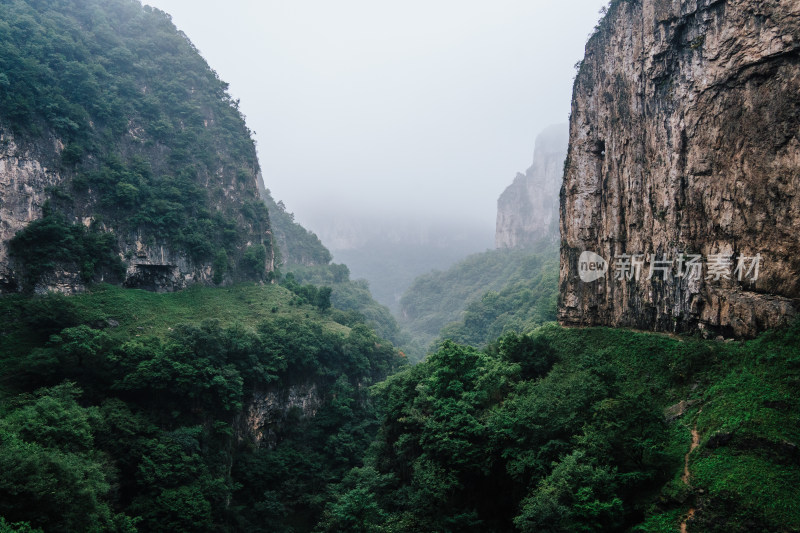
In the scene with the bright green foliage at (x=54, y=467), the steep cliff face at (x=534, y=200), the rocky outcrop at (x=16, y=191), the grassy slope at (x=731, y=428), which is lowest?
the bright green foliage at (x=54, y=467)

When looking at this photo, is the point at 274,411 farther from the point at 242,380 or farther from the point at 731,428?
the point at 731,428

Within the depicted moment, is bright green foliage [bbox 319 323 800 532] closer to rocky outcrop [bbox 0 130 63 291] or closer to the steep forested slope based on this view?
rocky outcrop [bbox 0 130 63 291]

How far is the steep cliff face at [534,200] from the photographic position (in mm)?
93812

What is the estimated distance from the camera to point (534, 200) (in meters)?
96.2

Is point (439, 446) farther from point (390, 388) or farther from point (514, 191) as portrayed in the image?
point (514, 191)

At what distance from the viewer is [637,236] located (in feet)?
60.4

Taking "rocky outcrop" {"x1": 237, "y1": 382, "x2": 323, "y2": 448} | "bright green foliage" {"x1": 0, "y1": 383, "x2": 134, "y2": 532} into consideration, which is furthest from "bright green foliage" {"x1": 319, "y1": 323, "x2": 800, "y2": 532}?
"rocky outcrop" {"x1": 237, "y1": 382, "x2": 323, "y2": 448}

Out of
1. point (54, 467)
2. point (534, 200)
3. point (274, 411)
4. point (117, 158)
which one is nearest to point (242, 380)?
point (274, 411)

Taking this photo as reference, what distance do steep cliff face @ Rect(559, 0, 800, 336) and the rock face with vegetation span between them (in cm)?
2464
